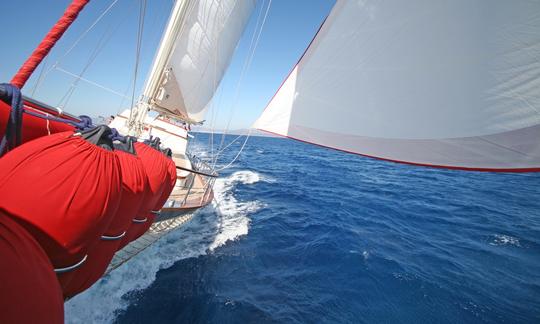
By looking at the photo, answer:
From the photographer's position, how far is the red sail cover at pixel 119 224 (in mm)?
1671

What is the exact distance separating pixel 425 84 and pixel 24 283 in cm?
280

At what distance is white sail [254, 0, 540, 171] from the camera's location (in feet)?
5.79

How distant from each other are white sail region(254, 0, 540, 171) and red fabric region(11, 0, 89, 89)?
1.92m

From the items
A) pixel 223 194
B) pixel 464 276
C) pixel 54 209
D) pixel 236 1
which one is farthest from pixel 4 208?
pixel 223 194

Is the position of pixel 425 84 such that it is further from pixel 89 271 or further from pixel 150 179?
pixel 89 271

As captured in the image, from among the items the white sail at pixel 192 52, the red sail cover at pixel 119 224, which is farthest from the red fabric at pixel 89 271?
the white sail at pixel 192 52

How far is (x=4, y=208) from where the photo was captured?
1062 millimetres

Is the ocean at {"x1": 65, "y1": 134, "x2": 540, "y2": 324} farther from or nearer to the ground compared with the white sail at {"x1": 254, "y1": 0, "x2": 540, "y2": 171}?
nearer to the ground

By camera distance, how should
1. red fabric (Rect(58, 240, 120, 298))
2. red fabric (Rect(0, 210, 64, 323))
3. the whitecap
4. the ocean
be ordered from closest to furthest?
red fabric (Rect(0, 210, 64, 323)), red fabric (Rect(58, 240, 120, 298)), the ocean, the whitecap

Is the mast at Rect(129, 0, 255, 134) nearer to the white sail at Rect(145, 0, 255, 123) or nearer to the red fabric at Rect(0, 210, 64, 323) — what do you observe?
the white sail at Rect(145, 0, 255, 123)

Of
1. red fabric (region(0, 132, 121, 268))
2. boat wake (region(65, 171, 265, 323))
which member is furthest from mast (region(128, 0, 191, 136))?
red fabric (region(0, 132, 121, 268))

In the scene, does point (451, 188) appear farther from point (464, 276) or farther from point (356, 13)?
point (356, 13)

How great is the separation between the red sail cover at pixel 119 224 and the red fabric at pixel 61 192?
332 mm

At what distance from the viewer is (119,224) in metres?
1.88
